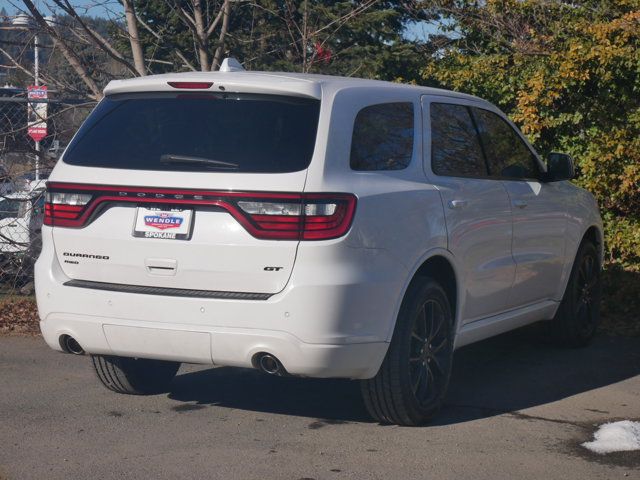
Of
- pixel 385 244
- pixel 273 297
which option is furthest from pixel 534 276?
pixel 273 297

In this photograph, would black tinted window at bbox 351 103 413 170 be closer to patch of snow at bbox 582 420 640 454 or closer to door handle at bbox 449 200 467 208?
door handle at bbox 449 200 467 208

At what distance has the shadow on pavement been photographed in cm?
658

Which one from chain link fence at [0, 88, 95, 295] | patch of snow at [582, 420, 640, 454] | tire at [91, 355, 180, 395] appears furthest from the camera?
chain link fence at [0, 88, 95, 295]

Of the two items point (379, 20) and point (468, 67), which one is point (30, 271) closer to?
point (468, 67)

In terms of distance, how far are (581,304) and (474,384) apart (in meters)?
1.73

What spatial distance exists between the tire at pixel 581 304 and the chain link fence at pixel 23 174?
210 inches

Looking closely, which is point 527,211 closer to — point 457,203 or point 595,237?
point 457,203

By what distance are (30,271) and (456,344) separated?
6508mm

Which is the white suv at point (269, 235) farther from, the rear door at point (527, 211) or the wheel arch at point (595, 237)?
the wheel arch at point (595, 237)

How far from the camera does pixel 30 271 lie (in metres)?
11.8

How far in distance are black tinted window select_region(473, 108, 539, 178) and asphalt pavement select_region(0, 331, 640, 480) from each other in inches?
55.4

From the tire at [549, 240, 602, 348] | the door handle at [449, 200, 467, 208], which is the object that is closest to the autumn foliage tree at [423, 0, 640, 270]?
the tire at [549, 240, 602, 348]

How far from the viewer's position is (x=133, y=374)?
675 cm

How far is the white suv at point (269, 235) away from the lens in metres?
5.42
